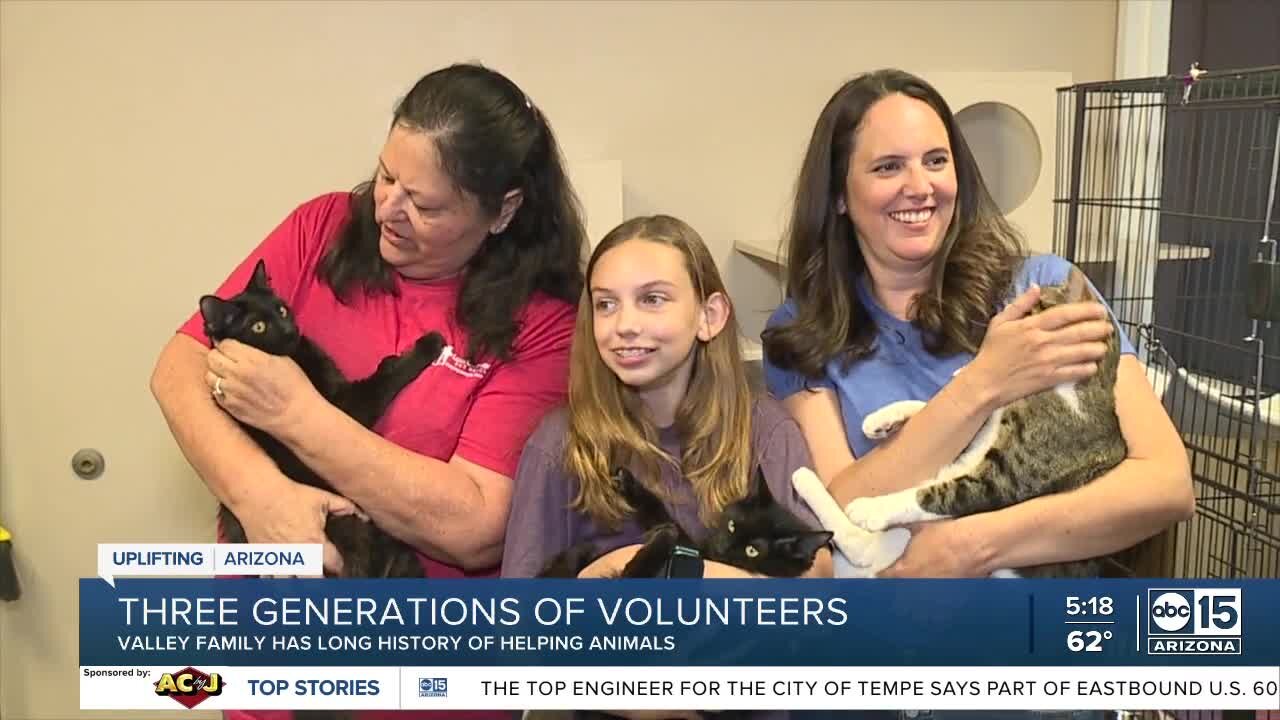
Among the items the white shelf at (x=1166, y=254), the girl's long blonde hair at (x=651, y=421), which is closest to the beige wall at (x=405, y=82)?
the white shelf at (x=1166, y=254)

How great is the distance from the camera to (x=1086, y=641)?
121 cm

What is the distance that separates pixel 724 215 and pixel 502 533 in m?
1.02

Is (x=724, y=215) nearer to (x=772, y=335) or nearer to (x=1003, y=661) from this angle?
(x=772, y=335)

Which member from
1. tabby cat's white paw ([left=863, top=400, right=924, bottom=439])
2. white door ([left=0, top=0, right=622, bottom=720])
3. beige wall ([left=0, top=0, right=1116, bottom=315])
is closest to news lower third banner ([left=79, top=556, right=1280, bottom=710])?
tabby cat's white paw ([left=863, top=400, right=924, bottom=439])

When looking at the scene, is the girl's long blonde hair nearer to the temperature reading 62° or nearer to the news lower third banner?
the news lower third banner

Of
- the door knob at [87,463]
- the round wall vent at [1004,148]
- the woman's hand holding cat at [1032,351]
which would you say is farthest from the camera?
the door knob at [87,463]

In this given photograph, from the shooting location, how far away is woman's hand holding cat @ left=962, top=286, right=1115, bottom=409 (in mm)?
1127

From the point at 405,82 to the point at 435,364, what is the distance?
0.95 m

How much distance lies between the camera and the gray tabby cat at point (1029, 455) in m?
1.14

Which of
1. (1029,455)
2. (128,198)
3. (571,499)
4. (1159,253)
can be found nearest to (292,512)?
(571,499)

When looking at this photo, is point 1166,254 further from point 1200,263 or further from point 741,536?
point 741,536

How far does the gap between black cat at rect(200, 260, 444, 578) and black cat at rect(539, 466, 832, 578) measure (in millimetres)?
238

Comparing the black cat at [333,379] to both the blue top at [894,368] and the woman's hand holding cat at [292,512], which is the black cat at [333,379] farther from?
the blue top at [894,368]

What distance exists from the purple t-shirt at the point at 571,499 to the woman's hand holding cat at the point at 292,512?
6.9 inches
